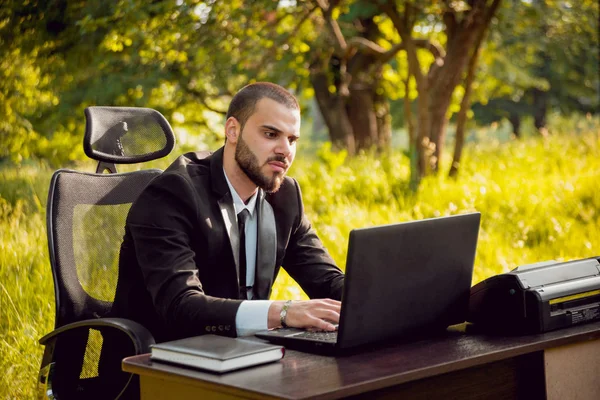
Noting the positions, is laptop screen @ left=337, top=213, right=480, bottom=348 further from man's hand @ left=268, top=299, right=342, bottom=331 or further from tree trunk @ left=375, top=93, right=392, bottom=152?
tree trunk @ left=375, top=93, right=392, bottom=152

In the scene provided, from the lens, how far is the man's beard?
112 inches

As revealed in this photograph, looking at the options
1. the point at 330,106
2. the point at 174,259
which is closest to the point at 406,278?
the point at 174,259

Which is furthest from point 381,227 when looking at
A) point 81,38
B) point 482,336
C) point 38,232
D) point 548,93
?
point 548,93

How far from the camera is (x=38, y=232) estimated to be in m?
5.70

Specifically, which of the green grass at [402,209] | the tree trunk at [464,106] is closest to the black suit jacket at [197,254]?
the green grass at [402,209]

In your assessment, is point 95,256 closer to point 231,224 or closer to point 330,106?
point 231,224

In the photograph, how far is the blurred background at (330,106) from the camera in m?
6.12

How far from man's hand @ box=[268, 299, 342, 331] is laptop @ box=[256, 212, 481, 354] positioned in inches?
1.0

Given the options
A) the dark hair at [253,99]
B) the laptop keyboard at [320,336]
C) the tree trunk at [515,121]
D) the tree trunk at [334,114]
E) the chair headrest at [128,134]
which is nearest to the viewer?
the laptop keyboard at [320,336]

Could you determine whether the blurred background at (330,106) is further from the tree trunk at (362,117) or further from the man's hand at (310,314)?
the man's hand at (310,314)

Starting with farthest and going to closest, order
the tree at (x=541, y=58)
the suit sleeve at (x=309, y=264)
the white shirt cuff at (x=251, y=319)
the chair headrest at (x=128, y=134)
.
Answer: the tree at (x=541, y=58) < the chair headrest at (x=128, y=134) < the suit sleeve at (x=309, y=264) < the white shirt cuff at (x=251, y=319)

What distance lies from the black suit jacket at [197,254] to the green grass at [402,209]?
55.7 inches

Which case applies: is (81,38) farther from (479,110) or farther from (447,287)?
(479,110)

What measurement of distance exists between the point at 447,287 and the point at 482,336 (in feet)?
0.53
